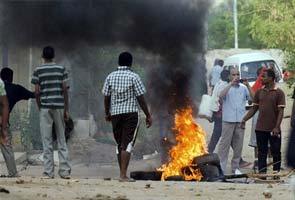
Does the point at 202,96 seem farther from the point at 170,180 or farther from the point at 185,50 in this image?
the point at 170,180

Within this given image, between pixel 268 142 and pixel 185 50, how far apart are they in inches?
99.6

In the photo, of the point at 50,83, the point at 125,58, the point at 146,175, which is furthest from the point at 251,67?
the point at 125,58

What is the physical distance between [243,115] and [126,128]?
3.45 m

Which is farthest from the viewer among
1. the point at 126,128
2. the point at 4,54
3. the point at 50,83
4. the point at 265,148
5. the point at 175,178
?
the point at 4,54

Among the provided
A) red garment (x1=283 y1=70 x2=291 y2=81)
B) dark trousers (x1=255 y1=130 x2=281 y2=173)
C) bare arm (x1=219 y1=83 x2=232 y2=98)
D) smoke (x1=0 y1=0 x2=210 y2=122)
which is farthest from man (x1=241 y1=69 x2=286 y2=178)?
red garment (x1=283 y1=70 x2=291 y2=81)

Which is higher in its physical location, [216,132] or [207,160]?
[216,132]

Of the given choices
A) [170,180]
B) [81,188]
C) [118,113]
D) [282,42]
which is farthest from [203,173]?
[282,42]

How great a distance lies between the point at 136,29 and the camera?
15.7 metres

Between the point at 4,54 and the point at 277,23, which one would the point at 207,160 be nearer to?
the point at 4,54

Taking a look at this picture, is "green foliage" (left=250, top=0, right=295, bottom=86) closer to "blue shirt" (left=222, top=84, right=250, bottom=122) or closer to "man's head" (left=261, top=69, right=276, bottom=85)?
"blue shirt" (left=222, top=84, right=250, bottom=122)

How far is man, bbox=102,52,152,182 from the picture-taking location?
12008mm

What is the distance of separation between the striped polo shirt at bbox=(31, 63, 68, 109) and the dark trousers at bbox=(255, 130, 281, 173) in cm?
297

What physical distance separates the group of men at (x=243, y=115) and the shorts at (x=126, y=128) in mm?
2363

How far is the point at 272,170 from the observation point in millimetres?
13719
